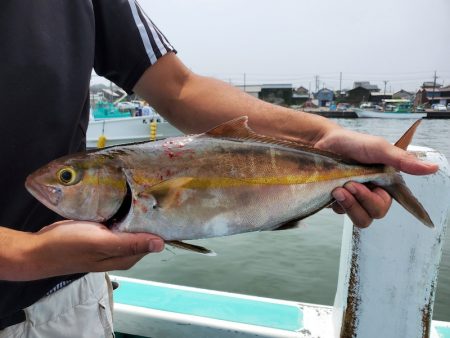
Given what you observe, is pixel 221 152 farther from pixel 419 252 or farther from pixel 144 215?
pixel 419 252

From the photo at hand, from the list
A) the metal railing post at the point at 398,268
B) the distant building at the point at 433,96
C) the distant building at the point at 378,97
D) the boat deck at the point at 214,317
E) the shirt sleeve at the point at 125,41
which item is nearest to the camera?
the shirt sleeve at the point at 125,41

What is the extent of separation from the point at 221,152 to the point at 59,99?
816 millimetres

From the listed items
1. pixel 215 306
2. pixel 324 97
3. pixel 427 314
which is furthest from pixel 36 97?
pixel 324 97

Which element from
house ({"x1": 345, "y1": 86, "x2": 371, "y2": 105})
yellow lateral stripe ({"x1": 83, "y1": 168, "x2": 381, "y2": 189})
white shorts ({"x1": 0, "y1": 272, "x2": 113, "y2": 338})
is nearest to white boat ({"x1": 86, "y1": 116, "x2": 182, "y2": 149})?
white shorts ({"x1": 0, "y1": 272, "x2": 113, "y2": 338})

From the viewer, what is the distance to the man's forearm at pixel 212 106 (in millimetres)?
2369

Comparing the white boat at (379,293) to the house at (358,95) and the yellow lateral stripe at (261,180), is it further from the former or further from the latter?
the house at (358,95)

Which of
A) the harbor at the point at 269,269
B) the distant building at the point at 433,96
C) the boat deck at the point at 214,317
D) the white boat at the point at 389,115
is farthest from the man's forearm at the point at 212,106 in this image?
the distant building at the point at 433,96

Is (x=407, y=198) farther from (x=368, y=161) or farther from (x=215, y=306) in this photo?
(x=215, y=306)

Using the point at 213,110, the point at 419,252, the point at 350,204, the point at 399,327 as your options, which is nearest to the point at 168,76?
the point at 213,110

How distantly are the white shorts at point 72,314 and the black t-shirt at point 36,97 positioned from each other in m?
0.09

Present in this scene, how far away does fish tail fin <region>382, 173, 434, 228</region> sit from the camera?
6.72ft

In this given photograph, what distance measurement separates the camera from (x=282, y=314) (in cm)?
331

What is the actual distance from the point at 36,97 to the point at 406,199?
77.5 inches

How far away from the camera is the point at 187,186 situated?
173 cm
